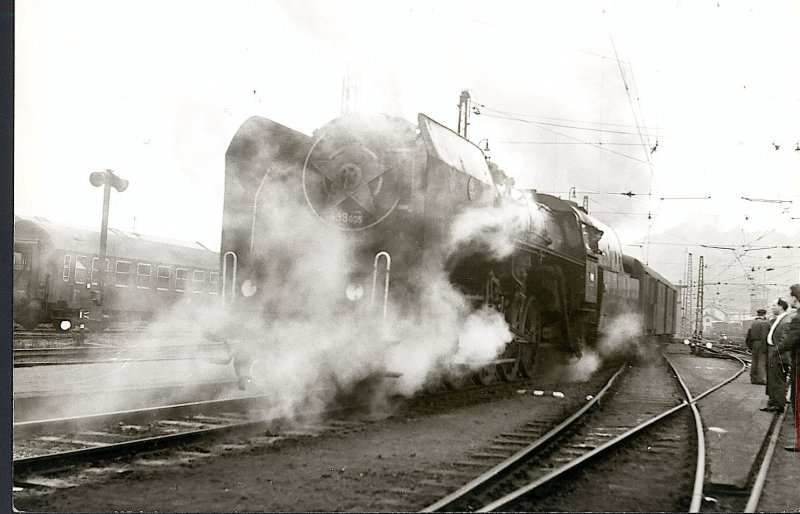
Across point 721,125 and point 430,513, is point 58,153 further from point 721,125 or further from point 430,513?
point 721,125

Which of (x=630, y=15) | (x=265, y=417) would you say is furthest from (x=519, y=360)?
(x=630, y=15)

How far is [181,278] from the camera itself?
8922mm

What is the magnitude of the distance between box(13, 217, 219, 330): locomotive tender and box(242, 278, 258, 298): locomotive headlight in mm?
2123

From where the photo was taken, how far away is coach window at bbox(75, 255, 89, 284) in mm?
8053

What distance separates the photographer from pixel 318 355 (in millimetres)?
4441

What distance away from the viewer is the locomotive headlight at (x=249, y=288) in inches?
179

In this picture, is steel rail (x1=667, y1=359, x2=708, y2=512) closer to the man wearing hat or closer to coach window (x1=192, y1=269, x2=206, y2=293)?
the man wearing hat

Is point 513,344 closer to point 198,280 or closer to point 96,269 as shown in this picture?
point 198,280

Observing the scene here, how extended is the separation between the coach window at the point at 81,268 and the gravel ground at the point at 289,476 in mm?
5383

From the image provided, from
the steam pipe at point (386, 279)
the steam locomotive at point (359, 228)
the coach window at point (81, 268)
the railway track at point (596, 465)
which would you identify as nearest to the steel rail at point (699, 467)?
the railway track at point (596, 465)

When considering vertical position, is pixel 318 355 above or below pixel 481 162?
below

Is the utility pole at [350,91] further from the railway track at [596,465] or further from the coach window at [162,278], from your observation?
the coach window at [162,278]

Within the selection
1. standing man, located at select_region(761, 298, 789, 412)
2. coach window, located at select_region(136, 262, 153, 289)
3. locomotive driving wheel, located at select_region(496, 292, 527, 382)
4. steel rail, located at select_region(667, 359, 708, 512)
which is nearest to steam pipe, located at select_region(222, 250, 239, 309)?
locomotive driving wheel, located at select_region(496, 292, 527, 382)

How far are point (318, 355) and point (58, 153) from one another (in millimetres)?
1996
